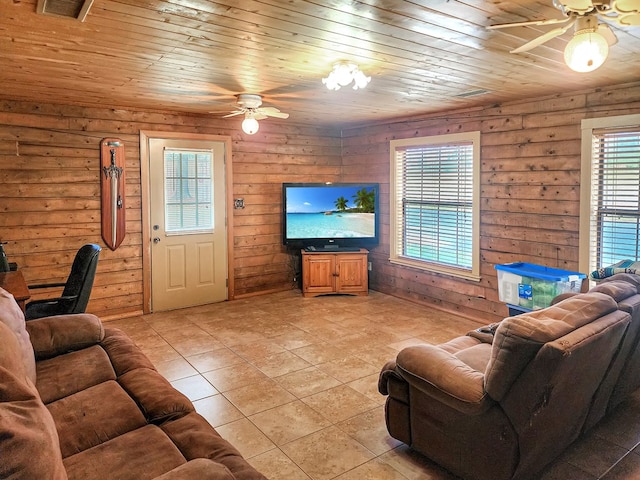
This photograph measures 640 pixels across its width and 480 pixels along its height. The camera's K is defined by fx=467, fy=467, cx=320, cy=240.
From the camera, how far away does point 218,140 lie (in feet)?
18.4

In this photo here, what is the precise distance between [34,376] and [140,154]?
3.38 m

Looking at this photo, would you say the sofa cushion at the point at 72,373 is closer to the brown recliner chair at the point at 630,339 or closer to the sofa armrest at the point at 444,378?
the sofa armrest at the point at 444,378

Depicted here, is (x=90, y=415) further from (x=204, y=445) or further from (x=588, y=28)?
(x=588, y=28)

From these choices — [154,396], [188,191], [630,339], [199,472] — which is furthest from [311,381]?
[188,191]

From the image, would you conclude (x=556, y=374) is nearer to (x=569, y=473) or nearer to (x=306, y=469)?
(x=569, y=473)

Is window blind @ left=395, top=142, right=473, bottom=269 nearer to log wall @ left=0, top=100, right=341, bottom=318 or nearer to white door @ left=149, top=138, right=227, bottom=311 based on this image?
log wall @ left=0, top=100, right=341, bottom=318

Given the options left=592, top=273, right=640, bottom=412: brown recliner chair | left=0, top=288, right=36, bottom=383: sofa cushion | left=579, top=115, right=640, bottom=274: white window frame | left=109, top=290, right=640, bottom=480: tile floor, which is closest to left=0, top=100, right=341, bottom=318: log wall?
left=109, top=290, right=640, bottom=480: tile floor

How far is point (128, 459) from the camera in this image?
5.34ft

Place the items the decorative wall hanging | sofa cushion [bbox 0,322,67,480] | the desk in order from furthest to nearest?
1. the decorative wall hanging
2. the desk
3. sofa cushion [bbox 0,322,67,480]

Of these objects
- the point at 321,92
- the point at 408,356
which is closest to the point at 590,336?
the point at 408,356

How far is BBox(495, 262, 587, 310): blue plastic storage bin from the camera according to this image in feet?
12.6

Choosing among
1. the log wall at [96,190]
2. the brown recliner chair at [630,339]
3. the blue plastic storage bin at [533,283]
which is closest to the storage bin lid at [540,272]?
the blue plastic storage bin at [533,283]

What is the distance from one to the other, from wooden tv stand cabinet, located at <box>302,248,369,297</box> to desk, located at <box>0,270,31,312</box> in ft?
10.6

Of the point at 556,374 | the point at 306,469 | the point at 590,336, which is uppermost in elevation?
the point at 590,336
